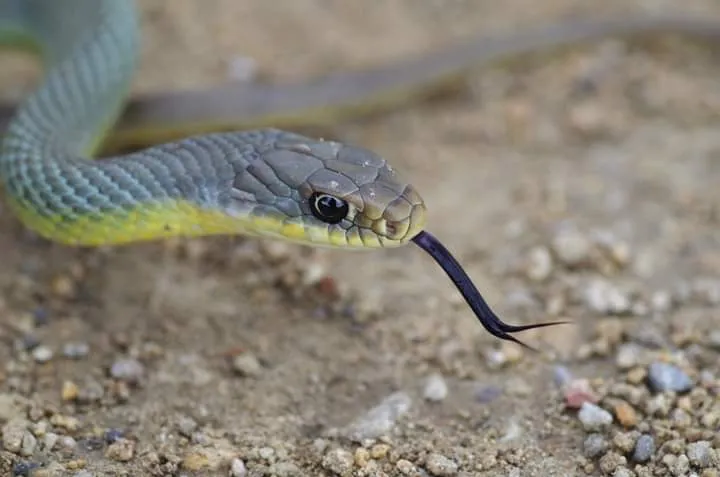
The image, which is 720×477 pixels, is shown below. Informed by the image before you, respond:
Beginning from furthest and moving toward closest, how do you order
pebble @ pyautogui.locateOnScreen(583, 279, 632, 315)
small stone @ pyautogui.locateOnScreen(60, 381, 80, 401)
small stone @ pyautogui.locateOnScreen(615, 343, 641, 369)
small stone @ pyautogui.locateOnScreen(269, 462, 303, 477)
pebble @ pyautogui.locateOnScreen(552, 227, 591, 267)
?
pebble @ pyautogui.locateOnScreen(552, 227, 591, 267) < pebble @ pyautogui.locateOnScreen(583, 279, 632, 315) < small stone @ pyautogui.locateOnScreen(615, 343, 641, 369) < small stone @ pyautogui.locateOnScreen(60, 381, 80, 401) < small stone @ pyautogui.locateOnScreen(269, 462, 303, 477)

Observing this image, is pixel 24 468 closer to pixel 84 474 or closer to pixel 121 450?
pixel 84 474

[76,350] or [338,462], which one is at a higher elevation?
[76,350]

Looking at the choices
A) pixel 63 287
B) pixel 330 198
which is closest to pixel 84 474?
pixel 330 198

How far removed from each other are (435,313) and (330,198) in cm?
87

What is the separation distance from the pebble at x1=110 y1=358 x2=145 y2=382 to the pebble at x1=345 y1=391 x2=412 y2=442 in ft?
2.78

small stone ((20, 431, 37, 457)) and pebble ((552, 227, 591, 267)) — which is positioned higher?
pebble ((552, 227, 591, 267))

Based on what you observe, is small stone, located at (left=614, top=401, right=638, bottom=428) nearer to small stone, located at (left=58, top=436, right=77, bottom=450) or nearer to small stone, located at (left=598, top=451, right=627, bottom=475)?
small stone, located at (left=598, top=451, right=627, bottom=475)

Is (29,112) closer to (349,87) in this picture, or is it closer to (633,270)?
(349,87)

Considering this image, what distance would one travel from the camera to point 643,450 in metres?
3.14

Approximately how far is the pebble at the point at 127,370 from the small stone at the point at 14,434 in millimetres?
440

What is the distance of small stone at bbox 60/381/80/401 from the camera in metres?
3.50

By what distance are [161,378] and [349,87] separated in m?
2.34

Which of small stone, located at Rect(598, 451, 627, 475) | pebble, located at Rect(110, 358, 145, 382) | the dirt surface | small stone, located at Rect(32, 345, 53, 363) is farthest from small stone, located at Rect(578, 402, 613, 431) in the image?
small stone, located at Rect(32, 345, 53, 363)

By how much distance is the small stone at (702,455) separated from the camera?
3061 mm
